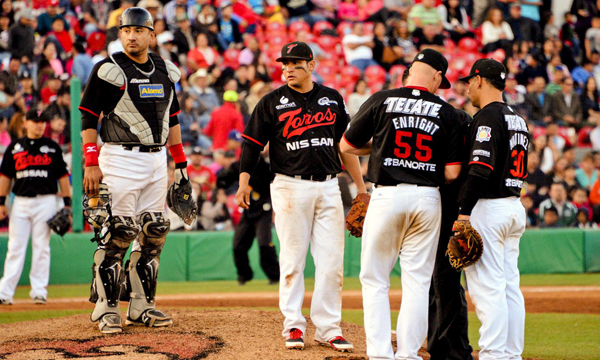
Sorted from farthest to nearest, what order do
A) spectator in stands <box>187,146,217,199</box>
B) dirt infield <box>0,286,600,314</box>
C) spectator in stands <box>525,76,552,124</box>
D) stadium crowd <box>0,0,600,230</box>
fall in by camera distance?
spectator in stands <box>525,76,552,124</box>, stadium crowd <box>0,0,600,230</box>, spectator in stands <box>187,146,217,199</box>, dirt infield <box>0,286,600,314</box>

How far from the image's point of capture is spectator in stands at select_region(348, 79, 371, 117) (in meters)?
14.9

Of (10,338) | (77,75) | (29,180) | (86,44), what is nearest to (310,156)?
(10,338)

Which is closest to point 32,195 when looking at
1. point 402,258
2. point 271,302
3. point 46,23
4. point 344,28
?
point 271,302

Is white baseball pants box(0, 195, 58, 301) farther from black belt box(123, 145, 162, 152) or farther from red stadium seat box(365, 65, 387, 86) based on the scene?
red stadium seat box(365, 65, 387, 86)

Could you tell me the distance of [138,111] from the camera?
19.4 ft

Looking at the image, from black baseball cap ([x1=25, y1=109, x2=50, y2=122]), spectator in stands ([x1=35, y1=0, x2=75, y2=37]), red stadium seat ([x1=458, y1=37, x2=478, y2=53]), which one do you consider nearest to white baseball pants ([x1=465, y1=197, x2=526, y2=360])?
black baseball cap ([x1=25, y1=109, x2=50, y2=122])

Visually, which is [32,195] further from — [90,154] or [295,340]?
[295,340]

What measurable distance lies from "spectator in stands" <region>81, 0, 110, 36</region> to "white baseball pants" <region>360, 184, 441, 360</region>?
11.6 metres

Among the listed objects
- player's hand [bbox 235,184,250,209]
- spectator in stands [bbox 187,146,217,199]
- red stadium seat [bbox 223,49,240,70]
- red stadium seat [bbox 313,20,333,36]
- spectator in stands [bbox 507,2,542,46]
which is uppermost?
spectator in stands [bbox 507,2,542,46]

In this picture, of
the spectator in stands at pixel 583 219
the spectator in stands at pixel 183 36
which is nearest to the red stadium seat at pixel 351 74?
the spectator in stands at pixel 183 36

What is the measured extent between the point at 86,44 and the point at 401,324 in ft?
38.5

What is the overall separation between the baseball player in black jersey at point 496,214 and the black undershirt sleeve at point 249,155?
1740 mm

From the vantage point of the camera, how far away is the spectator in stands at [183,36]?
1555cm

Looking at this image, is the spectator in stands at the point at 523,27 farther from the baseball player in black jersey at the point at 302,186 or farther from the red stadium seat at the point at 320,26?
the baseball player in black jersey at the point at 302,186
